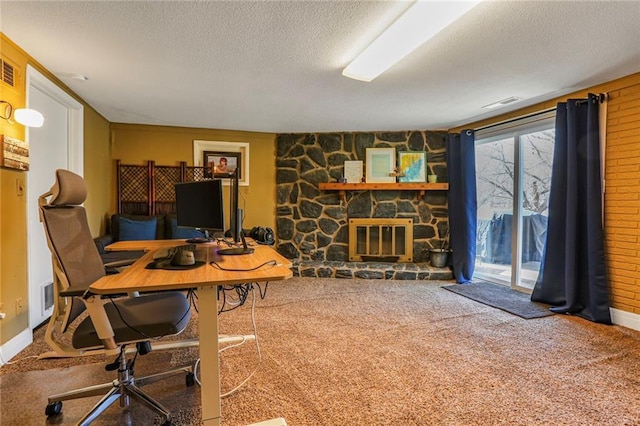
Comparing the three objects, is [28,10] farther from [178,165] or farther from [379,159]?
[379,159]

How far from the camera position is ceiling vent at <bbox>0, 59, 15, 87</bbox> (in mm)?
2086

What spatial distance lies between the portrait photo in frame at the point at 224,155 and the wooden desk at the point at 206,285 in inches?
132

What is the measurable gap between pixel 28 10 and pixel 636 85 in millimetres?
4327

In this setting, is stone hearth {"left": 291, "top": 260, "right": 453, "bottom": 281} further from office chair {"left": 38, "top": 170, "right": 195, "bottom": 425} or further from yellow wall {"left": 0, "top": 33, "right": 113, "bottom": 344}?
office chair {"left": 38, "top": 170, "right": 195, "bottom": 425}

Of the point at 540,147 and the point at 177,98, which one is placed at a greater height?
the point at 177,98

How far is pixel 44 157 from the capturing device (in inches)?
110

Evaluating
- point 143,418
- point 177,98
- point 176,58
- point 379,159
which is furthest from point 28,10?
point 379,159

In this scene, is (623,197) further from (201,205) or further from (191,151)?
(191,151)

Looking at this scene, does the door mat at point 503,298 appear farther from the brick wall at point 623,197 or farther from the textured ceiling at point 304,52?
the textured ceiling at point 304,52

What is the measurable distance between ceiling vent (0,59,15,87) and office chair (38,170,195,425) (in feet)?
4.04

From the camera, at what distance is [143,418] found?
156 centimetres

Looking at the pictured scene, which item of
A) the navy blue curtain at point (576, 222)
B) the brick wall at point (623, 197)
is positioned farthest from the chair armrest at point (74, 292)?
the brick wall at point (623, 197)

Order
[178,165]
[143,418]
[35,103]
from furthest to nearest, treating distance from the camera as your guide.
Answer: [178,165]
[35,103]
[143,418]

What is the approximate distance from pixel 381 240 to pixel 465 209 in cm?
124
